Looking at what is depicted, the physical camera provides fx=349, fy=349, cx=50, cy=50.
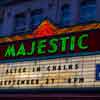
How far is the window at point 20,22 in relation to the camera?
2577 centimetres

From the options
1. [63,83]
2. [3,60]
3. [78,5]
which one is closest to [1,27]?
[3,60]

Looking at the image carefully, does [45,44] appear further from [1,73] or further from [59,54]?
[1,73]

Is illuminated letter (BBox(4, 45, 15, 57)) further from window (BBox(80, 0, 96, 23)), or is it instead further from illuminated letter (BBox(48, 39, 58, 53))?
window (BBox(80, 0, 96, 23))

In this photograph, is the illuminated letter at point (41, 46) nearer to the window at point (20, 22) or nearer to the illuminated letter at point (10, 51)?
the illuminated letter at point (10, 51)

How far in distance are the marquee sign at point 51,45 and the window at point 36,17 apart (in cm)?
314

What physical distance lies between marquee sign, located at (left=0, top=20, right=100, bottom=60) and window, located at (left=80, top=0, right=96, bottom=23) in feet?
8.87

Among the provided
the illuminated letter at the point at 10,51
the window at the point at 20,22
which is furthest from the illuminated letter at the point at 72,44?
the window at the point at 20,22

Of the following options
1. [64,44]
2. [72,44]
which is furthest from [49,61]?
[72,44]

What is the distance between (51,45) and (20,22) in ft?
20.8

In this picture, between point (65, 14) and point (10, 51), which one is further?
point (65, 14)

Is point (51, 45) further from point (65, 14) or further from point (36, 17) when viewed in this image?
point (36, 17)

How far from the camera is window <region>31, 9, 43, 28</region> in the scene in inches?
985

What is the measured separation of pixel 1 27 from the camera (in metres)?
27.0

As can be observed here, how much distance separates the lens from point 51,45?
20469 mm
